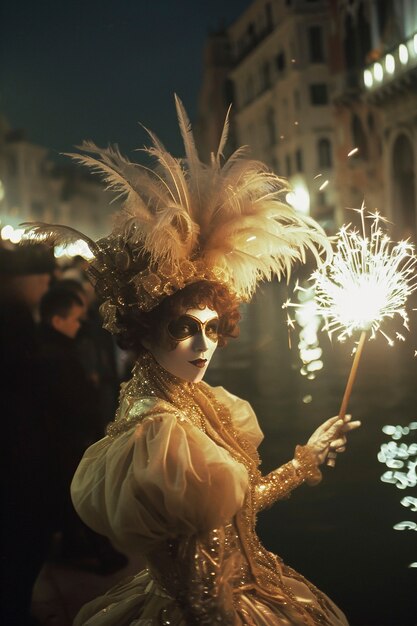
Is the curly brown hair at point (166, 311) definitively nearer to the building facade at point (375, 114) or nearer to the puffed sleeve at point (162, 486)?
the puffed sleeve at point (162, 486)

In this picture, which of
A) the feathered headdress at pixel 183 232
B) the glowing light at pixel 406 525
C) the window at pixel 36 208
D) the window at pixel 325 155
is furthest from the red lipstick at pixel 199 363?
the window at pixel 36 208

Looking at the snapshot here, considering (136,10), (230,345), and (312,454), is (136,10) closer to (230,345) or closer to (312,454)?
(230,345)

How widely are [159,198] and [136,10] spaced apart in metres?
1.24

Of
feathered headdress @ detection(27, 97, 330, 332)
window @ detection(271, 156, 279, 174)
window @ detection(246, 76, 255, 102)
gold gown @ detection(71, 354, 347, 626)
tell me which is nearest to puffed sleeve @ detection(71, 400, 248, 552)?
gold gown @ detection(71, 354, 347, 626)

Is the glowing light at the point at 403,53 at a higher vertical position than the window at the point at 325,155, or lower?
higher

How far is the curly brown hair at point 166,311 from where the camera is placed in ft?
6.52

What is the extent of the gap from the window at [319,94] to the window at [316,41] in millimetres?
95

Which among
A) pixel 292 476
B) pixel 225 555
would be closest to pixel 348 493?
pixel 292 476

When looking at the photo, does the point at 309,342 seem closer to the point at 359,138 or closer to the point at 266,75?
the point at 359,138

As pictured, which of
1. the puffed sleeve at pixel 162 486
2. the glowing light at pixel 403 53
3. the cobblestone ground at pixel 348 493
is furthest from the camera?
the cobblestone ground at pixel 348 493

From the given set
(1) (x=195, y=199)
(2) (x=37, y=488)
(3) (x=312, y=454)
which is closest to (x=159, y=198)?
(1) (x=195, y=199)

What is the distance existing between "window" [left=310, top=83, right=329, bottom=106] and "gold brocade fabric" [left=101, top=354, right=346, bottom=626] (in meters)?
1.17

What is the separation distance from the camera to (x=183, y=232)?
1.97m

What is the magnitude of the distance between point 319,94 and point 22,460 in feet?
5.70
